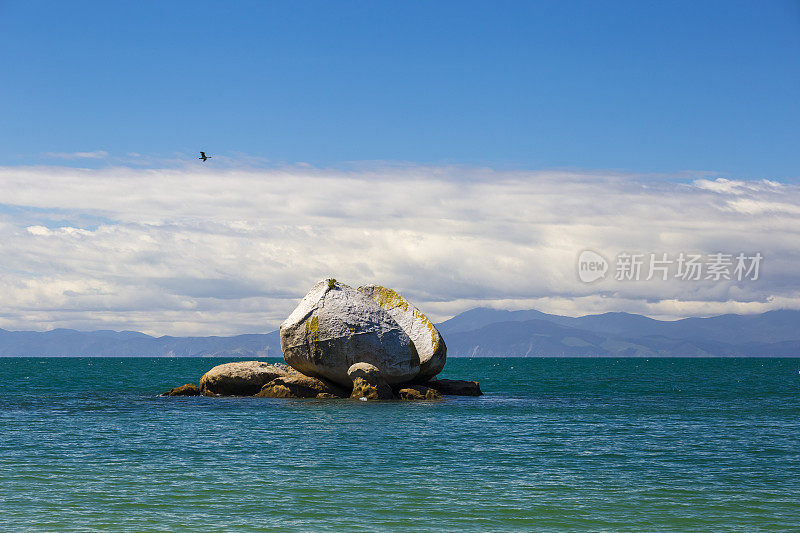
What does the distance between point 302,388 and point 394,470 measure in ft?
81.3

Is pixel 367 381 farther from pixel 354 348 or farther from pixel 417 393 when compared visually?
pixel 417 393

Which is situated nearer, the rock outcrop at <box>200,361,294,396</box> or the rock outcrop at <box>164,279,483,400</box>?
the rock outcrop at <box>164,279,483,400</box>

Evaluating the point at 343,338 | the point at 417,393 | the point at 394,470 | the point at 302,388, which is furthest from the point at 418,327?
the point at 394,470

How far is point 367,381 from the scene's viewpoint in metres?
43.8

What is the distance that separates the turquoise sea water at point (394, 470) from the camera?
16.7 meters

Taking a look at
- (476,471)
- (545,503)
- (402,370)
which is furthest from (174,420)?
(545,503)

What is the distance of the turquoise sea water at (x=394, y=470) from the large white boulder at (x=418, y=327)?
23.9 ft

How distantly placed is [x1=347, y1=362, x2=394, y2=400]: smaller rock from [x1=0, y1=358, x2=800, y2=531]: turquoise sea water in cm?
394

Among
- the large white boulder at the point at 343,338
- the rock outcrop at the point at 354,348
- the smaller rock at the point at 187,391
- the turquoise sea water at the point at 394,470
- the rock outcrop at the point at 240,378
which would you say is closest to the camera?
the turquoise sea water at the point at 394,470

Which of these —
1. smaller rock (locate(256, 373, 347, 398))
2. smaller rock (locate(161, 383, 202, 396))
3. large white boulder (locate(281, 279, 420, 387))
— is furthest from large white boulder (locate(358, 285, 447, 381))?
smaller rock (locate(161, 383, 202, 396))

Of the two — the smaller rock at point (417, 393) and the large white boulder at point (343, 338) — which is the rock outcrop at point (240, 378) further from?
the smaller rock at point (417, 393)

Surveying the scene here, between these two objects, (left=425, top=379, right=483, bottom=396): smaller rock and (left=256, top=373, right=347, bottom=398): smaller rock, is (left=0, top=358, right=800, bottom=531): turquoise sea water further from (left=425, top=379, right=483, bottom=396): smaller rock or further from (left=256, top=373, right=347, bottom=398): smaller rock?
(left=425, top=379, right=483, bottom=396): smaller rock

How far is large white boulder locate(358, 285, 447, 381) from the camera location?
4650 cm

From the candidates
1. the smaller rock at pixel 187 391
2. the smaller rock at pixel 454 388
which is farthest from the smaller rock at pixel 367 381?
the smaller rock at pixel 187 391
